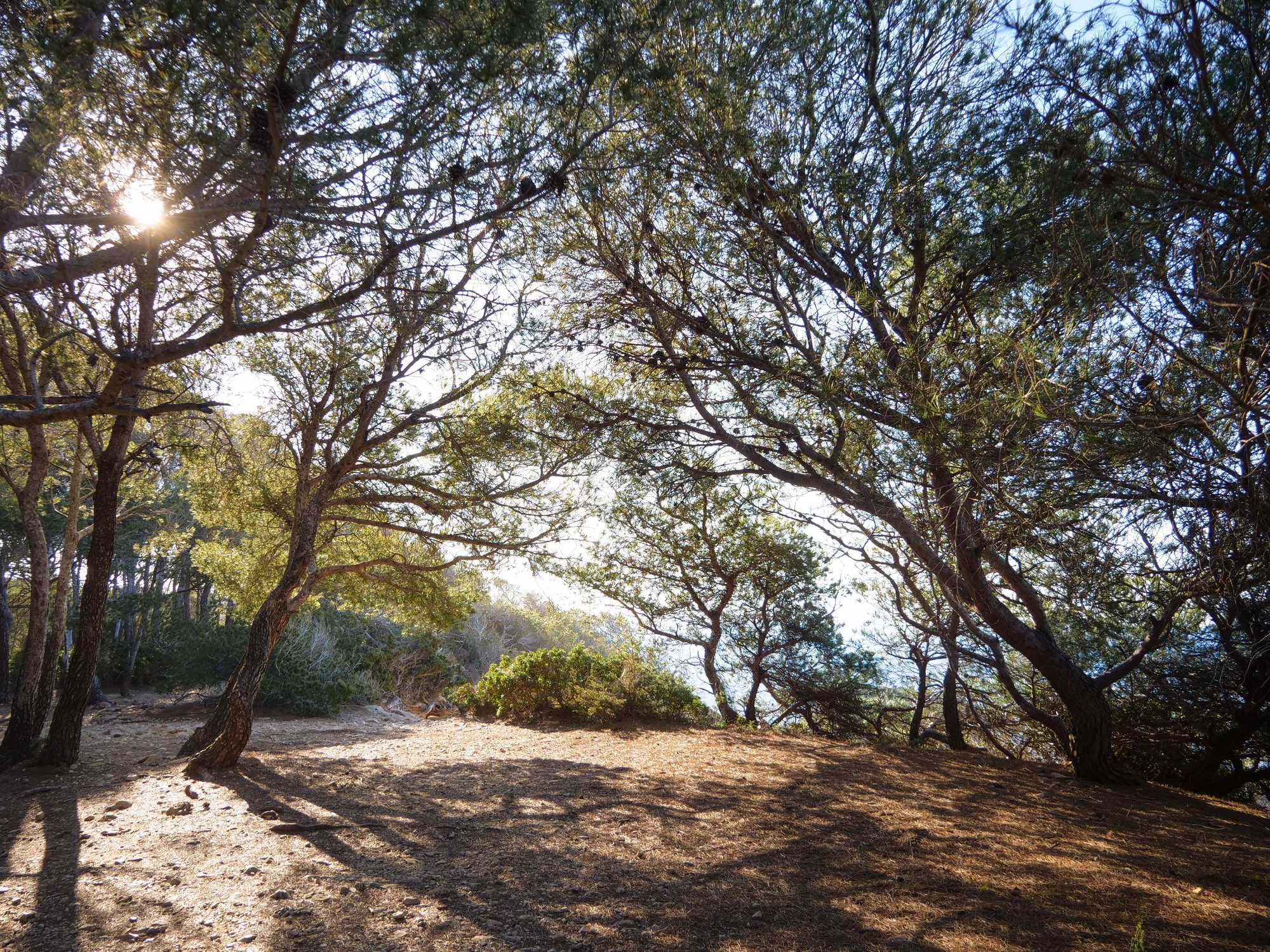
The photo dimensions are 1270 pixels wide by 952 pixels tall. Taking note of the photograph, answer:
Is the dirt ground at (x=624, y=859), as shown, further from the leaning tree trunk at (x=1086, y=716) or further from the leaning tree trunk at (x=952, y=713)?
Result: the leaning tree trunk at (x=952, y=713)

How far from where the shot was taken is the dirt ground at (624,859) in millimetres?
2771

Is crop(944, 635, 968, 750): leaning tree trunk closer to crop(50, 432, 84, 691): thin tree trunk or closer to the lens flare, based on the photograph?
the lens flare

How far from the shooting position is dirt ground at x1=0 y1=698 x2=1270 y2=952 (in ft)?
9.09

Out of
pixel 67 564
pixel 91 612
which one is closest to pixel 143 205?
pixel 91 612

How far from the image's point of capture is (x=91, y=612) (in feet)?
20.2

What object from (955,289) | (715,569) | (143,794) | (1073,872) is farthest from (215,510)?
(1073,872)

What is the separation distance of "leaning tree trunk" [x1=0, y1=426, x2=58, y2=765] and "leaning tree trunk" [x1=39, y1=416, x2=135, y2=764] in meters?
0.31

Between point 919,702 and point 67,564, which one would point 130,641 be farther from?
point 919,702

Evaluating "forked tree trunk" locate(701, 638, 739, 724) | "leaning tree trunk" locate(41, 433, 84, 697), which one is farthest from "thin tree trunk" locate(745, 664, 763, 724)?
"leaning tree trunk" locate(41, 433, 84, 697)

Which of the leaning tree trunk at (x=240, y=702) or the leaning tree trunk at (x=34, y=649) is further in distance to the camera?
the leaning tree trunk at (x=34, y=649)

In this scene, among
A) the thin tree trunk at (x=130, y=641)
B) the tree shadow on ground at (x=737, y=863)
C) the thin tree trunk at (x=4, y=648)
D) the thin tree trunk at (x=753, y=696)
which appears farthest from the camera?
the thin tree trunk at (x=130, y=641)

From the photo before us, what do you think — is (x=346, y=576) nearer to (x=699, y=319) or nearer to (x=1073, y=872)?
(x=699, y=319)

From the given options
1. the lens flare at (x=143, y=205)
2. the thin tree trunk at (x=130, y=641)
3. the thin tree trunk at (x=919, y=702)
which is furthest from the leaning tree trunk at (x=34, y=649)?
the thin tree trunk at (x=919, y=702)

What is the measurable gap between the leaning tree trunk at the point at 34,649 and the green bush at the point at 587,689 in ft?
16.1
